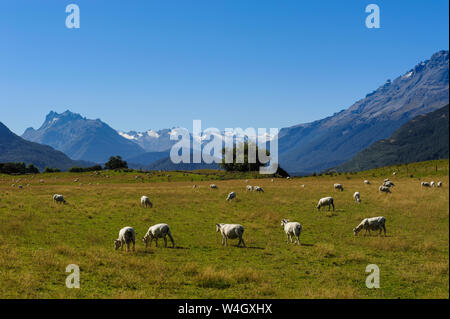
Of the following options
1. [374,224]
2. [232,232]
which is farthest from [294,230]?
[374,224]

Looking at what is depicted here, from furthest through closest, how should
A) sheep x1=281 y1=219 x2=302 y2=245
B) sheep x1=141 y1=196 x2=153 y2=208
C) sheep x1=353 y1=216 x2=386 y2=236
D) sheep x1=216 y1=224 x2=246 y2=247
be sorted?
sheep x1=141 y1=196 x2=153 y2=208
sheep x1=353 y1=216 x2=386 y2=236
sheep x1=281 y1=219 x2=302 y2=245
sheep x1=216 y1=224 x2=246 y2=247

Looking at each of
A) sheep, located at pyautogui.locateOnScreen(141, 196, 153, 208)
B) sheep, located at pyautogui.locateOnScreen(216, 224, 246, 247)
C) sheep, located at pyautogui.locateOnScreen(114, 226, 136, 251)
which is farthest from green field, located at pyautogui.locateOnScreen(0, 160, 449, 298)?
sheep, located at pyautogui.locateOnScreen(141, 196, 153, 208)

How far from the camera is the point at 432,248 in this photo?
19953 millimetres

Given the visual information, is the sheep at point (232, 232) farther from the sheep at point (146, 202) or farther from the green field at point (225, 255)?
the sheep at point (146, 202)

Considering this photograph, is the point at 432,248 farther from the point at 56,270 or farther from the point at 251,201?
the point at 251,201

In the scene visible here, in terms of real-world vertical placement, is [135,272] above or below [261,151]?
below

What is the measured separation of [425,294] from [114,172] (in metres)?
112

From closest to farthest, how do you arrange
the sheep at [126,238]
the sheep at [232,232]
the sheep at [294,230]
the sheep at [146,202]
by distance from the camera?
the sheep at [126,238] < the sheep at [232,232] < the sheep at [294,230] < the sheep at [146,202]

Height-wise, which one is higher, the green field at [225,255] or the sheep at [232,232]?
the sheep at [232,232]

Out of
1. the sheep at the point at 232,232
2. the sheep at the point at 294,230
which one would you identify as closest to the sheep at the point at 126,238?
the sheep at the point at 232,232

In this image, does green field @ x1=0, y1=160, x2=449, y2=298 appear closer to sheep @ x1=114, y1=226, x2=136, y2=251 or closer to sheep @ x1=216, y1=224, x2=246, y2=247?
sheep @ x1=114, y1=226, x2=136, y2=251

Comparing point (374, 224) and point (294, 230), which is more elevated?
point (374, 224)

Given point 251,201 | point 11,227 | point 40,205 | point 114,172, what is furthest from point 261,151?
point 11,227

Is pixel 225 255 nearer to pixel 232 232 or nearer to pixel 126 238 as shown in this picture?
pixel 232 232
